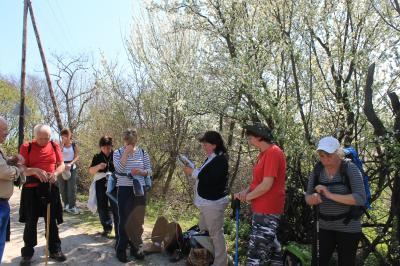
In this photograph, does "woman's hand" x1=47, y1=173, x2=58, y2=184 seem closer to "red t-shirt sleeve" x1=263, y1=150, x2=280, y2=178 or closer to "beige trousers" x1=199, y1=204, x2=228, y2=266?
"beige trousers" x1=199, y1=204, x2=228, y2=266

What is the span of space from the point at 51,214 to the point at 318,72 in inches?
161

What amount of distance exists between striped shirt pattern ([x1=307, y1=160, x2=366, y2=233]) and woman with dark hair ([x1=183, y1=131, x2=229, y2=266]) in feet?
4.18

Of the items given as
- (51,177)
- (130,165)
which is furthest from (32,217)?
(130,165)

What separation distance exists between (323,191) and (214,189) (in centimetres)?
141

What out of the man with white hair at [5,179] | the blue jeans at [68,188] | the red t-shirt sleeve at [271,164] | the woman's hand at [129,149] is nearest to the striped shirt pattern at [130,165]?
the woman's hand at [129,149]

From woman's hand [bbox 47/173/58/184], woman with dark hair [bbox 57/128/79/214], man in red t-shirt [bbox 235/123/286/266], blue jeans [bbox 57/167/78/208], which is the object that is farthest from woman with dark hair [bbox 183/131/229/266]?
blue jeans [bbox 57/167/78/208]

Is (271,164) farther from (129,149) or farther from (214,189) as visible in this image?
(129,149)

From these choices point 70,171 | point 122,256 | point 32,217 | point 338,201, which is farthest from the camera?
point 70,171

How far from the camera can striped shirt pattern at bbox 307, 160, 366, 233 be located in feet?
11.5

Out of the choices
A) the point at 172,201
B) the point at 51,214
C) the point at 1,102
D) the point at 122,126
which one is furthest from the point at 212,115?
the point at 1,102

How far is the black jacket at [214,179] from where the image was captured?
465 cm

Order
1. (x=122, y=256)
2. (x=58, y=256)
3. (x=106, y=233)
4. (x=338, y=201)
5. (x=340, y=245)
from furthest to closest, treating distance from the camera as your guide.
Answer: (x=106, y=233) < (x=122, y=256) < (x=58, y=256) < (x=340, y=245) < (x=338, y=201)

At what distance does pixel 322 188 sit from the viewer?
11.8 feet

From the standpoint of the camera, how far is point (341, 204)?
362 centimetres
